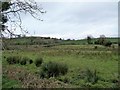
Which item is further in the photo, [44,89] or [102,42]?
[102,42]

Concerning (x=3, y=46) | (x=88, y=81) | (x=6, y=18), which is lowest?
(x=88, y=81)

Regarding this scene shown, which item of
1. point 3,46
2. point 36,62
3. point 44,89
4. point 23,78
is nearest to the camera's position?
point 44,89

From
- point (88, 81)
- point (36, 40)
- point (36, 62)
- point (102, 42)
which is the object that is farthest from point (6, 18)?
point (102, 42)

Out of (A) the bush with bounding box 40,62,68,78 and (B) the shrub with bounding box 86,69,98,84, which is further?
(A) the bush with bounding box 40,62,68,78

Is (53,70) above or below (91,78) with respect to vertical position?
above

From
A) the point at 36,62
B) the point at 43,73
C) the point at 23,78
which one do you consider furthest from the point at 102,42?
the point at 23,78

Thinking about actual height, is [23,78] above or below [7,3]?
below

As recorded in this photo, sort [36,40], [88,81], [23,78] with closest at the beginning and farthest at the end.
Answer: [36,40]
[23,78]
[88,81]

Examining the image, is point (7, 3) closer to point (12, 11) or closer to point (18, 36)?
point (12, 11)

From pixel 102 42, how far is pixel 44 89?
64298 mm

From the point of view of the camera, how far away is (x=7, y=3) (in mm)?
14391

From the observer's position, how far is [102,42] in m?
76.8

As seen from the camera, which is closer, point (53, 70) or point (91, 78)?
point (91, 78)

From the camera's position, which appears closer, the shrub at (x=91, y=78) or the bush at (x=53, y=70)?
the shrub at (x=91, y=78)
